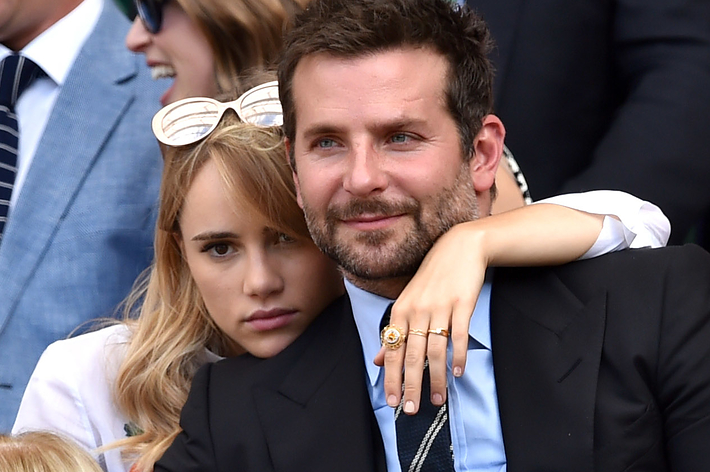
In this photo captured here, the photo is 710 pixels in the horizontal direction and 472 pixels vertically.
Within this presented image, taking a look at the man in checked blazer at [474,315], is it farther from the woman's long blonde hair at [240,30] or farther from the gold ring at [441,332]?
the woman's long blonde hair at [240,30]

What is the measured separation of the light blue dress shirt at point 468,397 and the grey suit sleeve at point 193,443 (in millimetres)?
314

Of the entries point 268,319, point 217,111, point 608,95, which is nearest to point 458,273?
point 268,319

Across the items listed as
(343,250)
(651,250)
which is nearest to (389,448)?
(343,250)

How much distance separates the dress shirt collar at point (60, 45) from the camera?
3055 millimetres

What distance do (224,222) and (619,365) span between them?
2.85 feet

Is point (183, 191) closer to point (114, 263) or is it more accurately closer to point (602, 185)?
point (114, 263)

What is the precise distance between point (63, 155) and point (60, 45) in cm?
36

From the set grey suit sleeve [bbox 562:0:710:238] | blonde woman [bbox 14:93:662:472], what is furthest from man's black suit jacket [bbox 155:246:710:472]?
grey suit sleeve [bbox 562:0:710:238]

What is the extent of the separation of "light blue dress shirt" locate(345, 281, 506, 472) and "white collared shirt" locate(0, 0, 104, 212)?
1282 millimetres

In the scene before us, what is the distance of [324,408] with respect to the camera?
2.08 metres

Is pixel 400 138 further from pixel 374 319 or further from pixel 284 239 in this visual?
pixel 284 239

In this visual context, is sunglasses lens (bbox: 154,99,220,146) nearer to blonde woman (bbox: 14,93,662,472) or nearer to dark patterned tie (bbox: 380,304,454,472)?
blonde woman (bbox: 14,93,662,472)

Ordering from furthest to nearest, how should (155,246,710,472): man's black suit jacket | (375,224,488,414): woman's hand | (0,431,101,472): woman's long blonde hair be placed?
(0,431,101,472): woman's long blonde hair → (155,246,710,472): man's black suit jacket → (375,224,488,414): woman's hand

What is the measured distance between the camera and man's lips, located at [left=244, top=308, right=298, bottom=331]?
2307 millimetres
